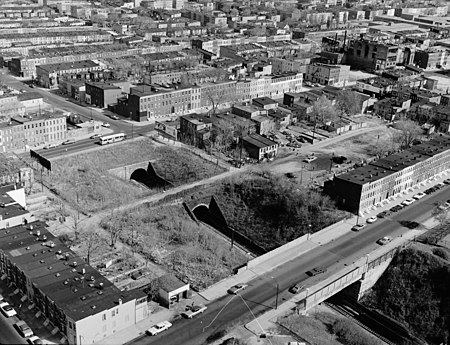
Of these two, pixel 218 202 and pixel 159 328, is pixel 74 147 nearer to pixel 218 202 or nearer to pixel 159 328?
pixel 218 202

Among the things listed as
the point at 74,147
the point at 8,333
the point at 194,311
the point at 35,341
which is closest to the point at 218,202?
the point at 74,147

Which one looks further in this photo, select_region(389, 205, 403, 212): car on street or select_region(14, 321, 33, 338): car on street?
select_region(389, 205, 403, 212): car on street

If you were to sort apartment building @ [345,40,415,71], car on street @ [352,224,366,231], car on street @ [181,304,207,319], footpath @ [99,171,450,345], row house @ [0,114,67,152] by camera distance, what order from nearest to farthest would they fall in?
1. footpath @ [99,171,450,345]
2. car on street @ [181,304,207,319]
3. car on street @ [352,224,366,231]
4. row house @ [0,114,67,152]
5. apartment building @ [345,40,415,71]

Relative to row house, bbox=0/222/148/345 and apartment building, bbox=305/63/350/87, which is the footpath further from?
apartment building, bbox=305/63/350/87

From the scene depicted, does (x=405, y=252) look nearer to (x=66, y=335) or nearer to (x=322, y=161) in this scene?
(x=322, y=161)

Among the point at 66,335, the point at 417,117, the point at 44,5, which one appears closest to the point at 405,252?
the point at 66,335

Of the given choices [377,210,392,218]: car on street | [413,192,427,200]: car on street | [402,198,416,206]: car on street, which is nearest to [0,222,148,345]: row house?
[377,210,392,218]: car on street
